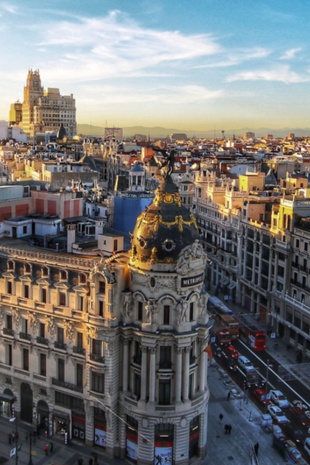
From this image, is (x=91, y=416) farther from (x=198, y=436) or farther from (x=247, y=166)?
(x=247, y=166)

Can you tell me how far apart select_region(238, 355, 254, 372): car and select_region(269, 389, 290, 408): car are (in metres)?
7.98

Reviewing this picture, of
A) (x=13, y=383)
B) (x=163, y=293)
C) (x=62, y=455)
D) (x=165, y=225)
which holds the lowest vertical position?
(x=62, y=455)

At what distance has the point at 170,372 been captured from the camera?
68.3 metres

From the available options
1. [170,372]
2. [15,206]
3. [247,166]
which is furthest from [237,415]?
[247,166]

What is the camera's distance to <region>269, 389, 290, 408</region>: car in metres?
83.2

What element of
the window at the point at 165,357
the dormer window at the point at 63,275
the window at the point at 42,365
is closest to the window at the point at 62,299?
the dormer window at the point at 63,275

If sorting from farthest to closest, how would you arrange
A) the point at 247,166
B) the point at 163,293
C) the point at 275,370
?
1. the point at 247,166
2. the point at 275,370
3. the point at 163,293

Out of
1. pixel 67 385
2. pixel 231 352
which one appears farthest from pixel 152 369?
pixel 231 352

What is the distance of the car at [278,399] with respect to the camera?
83188 millimetres

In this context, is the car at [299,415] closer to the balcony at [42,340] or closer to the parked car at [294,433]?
the parked car at [294,433]

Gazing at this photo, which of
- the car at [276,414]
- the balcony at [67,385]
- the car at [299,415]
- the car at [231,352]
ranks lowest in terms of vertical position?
the car at [299,415]

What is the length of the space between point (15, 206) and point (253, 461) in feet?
175

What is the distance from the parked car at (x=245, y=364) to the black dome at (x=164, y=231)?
32091 mm

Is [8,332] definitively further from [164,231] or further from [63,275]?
[164,231]
